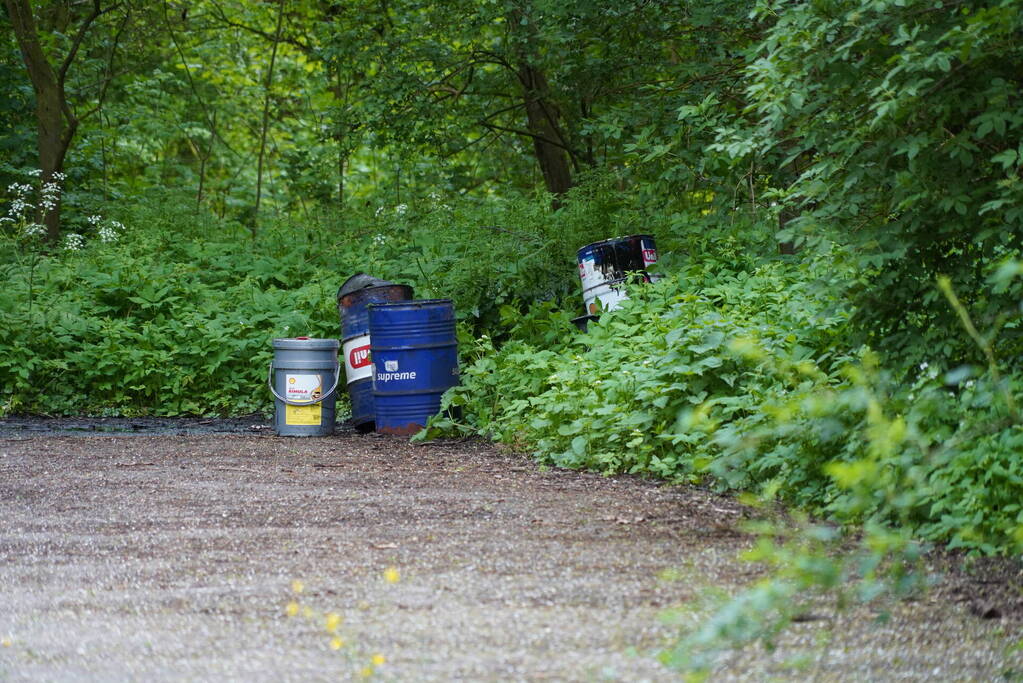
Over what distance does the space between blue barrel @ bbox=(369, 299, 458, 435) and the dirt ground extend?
1.99 m

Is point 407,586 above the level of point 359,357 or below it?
below

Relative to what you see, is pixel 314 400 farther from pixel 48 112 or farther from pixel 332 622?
pixel 48 112

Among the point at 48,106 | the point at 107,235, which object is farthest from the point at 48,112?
the point at 107,235

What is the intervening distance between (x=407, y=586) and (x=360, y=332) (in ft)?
17.0

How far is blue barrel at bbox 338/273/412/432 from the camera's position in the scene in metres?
8.54

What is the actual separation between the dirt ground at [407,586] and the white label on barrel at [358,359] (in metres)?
2.42

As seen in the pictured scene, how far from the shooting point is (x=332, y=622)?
267 centimetres

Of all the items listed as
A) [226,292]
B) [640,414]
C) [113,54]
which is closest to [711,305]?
[640,414]

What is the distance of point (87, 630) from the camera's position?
3201 mm

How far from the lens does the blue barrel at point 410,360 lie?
8109 millimetres

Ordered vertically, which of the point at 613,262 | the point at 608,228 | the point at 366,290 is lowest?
the point at 366,290

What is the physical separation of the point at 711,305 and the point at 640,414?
1.49m

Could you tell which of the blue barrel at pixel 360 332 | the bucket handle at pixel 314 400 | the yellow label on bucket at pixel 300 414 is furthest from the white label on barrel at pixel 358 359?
the yellow label on bucket at pixel 300 414

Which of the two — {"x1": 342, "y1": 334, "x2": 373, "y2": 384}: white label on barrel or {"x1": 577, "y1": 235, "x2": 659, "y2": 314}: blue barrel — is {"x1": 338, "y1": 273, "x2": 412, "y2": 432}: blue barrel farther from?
{"x1": 577, "y1": 235, "x2": 659, "y2": 314}: blue barrel
